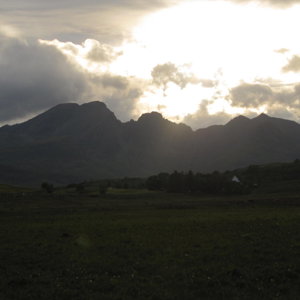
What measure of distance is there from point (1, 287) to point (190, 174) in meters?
146

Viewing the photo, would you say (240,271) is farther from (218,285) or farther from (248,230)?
(248,230)

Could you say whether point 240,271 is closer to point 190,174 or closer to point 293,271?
point 293,271

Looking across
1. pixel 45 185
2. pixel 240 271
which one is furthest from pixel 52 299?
pixel 45 185

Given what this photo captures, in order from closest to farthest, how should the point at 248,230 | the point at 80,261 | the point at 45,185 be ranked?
the point at 80,261, the point at 248,230, the point at 45,185

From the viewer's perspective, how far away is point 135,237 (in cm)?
3691

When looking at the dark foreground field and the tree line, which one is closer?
the dark foreground field

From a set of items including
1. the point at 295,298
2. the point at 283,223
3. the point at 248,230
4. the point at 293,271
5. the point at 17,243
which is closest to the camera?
the point at 295,298

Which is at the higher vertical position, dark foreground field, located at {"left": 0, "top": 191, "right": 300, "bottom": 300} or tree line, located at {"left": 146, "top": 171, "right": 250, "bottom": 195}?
tree line, located at {"left": 146, "top": 171, "right": 250, "bottom": 195}

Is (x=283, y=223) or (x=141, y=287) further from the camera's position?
(x=283, y=223)

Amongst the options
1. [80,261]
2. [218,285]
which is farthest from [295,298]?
[80,261]

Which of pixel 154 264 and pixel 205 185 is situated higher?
pixel 205 185

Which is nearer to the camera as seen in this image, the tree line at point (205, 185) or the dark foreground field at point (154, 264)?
the dark foreground field at point (154, 264)

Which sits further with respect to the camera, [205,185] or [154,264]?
[205,185]

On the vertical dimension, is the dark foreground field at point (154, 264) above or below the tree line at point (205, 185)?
below
